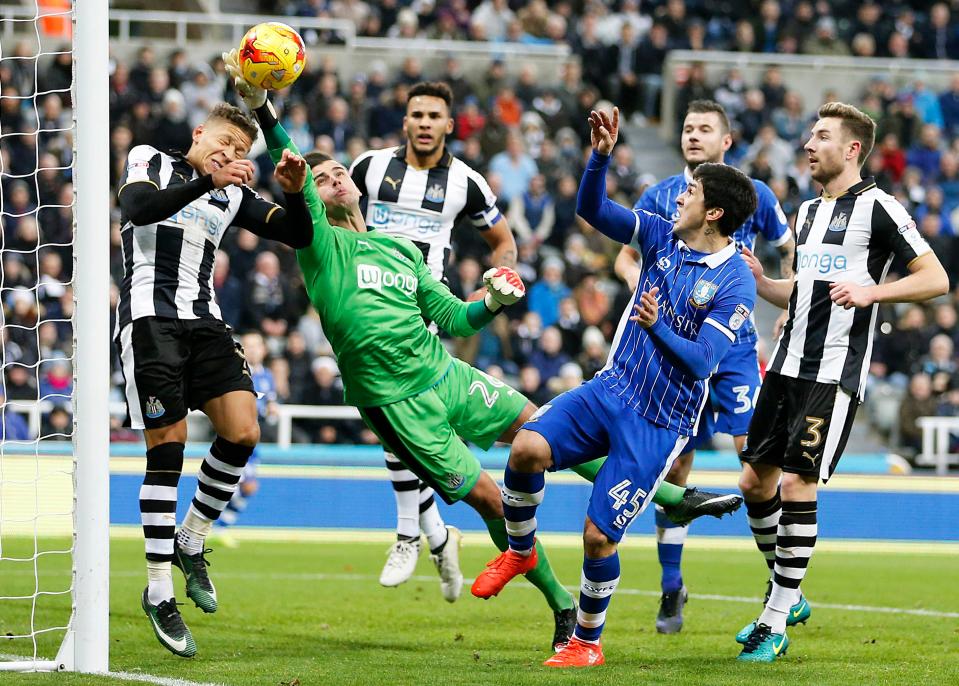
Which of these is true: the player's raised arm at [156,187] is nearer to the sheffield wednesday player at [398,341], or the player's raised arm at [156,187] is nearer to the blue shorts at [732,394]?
the sheffield wednesday player at [398,341]

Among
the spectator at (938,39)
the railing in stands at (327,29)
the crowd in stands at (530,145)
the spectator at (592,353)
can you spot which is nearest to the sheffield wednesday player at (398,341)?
the crowd in stands at (530,145)

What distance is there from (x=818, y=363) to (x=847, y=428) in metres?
0.36

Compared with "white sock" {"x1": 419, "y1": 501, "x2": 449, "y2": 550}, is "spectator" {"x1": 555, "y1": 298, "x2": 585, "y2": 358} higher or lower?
lower

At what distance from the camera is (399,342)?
688 centimetres

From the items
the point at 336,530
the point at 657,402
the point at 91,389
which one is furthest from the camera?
the point at 336,530

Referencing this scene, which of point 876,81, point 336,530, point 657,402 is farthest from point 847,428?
point 876,81

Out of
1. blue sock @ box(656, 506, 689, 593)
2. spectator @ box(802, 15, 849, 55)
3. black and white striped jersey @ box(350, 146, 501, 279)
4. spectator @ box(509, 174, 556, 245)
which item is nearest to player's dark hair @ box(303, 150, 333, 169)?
black and white striped jersey @ box(350, 146, 501, 279)

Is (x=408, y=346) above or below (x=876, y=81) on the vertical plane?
below

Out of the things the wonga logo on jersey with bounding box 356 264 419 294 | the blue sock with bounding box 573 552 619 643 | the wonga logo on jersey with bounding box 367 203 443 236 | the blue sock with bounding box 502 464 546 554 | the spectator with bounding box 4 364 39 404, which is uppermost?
the wonga logo on jersey with bounding box 367 203 443 236

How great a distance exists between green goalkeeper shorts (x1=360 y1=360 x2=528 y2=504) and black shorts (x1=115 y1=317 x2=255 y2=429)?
2.81 feet

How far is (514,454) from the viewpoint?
260 inches

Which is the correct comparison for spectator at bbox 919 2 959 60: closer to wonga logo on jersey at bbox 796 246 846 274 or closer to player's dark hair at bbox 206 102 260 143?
wonga logo on jersey at bbox 796 246 846 274

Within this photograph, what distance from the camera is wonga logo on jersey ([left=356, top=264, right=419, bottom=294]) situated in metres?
6.88

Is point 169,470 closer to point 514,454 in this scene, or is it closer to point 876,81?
point 514,454
